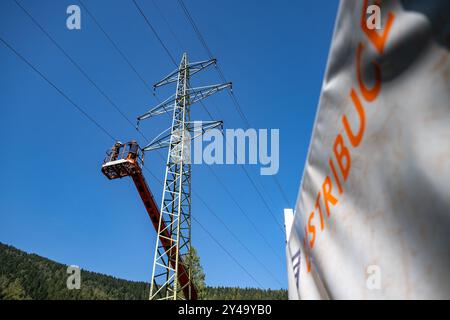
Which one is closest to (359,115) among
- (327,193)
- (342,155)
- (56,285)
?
(342,155)

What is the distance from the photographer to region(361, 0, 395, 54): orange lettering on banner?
2.33ft

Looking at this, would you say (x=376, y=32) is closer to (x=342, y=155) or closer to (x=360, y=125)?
(x=360, y=125)

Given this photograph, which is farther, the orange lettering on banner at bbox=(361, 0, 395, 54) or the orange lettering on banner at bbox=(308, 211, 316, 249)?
the orange lettering on banner at bbox=(308, 211, 316, 249)

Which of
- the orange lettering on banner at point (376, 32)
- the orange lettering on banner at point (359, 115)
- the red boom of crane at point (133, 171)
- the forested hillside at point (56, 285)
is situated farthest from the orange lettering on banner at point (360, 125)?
the forested hillside at point (56, 285)

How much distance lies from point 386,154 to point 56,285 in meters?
131

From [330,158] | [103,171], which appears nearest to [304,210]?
[330,158]

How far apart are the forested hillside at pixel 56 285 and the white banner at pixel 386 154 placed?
99.4 m

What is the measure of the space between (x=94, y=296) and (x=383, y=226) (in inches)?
5094

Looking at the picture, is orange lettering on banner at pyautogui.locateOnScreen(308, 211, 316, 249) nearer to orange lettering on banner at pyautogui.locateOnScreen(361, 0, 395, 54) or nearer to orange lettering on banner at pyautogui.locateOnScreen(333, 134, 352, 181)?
orange lettering on banner at pyautogui.locateOnScreen(333, 134, 352, 181)

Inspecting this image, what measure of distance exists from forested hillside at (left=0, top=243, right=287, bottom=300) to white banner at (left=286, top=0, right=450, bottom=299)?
9944cm

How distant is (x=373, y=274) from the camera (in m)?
0.83

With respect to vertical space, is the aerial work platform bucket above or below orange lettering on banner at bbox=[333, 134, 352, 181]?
above

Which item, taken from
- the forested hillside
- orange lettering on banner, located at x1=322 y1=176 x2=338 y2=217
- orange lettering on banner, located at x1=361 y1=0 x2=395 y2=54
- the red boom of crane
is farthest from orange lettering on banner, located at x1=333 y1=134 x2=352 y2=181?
the forested hillside
